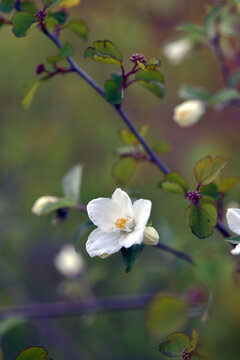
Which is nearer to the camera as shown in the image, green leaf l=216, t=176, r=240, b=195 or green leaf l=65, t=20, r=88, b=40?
green leaf l=216, t=176, r=240, b=195

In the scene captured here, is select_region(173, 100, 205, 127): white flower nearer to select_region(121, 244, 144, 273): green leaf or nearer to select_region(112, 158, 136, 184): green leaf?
select_region(112, 158, 136, 184): green leaf

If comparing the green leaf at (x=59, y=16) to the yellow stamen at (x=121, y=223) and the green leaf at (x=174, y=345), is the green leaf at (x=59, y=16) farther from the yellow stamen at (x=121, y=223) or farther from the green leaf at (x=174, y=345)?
the green leaf at (x=174, y=345)

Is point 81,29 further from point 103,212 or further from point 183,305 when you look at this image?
point 183,305

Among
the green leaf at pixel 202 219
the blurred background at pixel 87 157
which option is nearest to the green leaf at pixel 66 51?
the green leaf at pixel 202 219

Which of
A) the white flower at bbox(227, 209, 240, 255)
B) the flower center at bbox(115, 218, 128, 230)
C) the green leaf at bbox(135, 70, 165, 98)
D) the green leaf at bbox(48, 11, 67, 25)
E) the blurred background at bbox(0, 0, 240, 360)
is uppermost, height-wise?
the green leaf at bbox(48, 11, 67, 25)

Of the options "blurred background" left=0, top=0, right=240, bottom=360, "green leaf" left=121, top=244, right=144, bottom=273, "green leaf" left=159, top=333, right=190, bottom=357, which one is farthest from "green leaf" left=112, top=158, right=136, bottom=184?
"blurred background" left=0, top=0, right=240, bottom=360

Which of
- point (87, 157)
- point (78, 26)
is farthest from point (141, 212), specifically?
point (87, 157)
